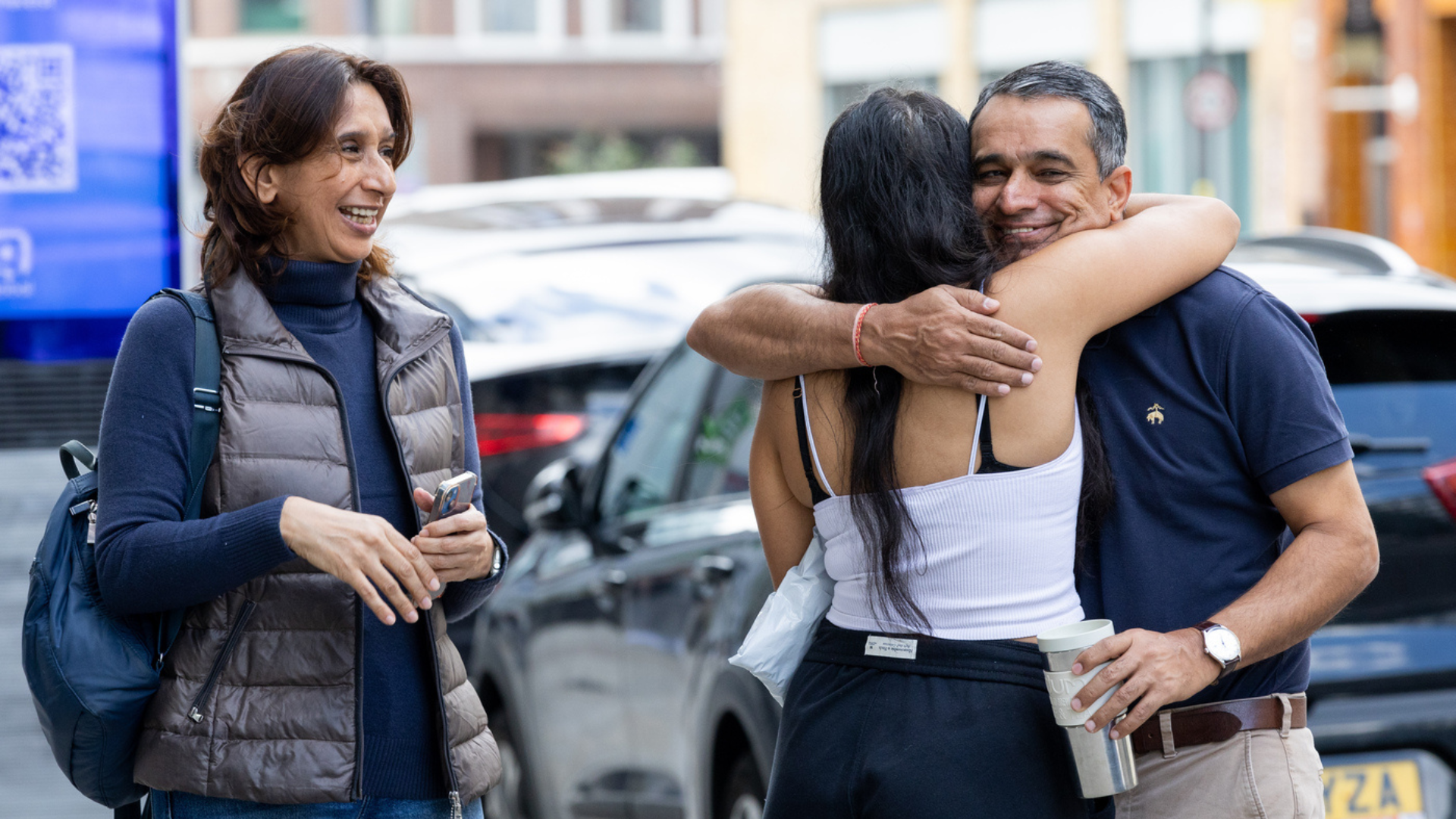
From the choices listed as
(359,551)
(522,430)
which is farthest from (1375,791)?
(522,430)

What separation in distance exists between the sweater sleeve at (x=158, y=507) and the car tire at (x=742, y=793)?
201cm

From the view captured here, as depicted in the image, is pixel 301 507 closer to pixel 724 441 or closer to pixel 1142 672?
pixel 1142 672

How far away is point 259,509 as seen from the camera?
2547 mm

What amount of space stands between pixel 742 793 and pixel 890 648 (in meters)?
1.96

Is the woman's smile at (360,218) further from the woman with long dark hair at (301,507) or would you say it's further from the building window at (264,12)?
the building window at (264,12)

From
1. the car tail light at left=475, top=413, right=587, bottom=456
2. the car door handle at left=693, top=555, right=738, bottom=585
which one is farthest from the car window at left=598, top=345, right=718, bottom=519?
the car tail light at left=475, top=413, right=587, bottom=456

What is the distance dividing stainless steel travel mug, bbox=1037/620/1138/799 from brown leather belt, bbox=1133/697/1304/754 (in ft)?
0.79

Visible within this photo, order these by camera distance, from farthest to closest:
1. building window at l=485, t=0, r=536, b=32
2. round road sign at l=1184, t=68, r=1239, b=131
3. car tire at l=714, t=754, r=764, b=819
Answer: building window at l=485, t=0, r=536, b=32 → round road sign at l=1184, t=68, r=1239, b=131 → car tire at l=714, t=754, r=764, b=819

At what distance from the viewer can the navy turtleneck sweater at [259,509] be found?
8.34 feet

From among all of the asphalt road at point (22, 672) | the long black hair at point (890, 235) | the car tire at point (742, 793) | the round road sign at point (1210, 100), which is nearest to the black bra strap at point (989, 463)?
the long black hair at point (890, 235)

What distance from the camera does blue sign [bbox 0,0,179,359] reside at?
454 cm

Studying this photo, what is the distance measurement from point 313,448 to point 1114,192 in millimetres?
1378

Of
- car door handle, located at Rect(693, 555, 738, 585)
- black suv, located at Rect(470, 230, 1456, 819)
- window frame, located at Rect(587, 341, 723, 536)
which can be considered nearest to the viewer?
black suv, located at Rect(470, 230, 1456, 819)

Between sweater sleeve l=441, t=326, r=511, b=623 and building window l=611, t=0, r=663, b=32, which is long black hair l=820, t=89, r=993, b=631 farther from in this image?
building window l=611, t=0, r=663, b=32
